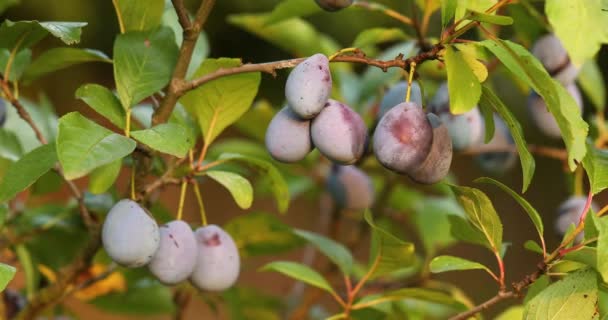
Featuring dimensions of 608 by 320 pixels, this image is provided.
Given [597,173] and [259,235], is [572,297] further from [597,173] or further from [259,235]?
[259,235]

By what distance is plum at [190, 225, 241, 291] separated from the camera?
661 millimetres

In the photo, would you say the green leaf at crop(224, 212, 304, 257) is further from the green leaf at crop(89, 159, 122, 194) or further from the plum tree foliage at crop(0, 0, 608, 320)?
the green leaf at crop(89, 159, 122, 194)

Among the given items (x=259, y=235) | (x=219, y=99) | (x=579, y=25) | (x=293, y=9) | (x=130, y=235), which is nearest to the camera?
(x=579, y=25)

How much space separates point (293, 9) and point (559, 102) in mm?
355

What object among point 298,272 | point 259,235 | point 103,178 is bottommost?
point 259,235

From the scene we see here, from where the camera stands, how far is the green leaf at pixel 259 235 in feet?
3.05

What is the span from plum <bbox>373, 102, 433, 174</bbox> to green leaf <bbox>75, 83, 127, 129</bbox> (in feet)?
0.62

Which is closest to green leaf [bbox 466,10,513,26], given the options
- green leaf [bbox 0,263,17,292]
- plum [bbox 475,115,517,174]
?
green leaf [bbox 0,263,17,292]

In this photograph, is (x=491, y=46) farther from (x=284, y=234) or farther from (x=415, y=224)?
(x=415, y=224)

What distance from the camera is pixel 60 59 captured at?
0.71m

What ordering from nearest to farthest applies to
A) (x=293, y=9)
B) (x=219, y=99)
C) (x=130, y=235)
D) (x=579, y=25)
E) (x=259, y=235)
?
(x=579, y=25), (x=130, y=235), (x=219, y=99), (x=293, y=9), (x=259, y=235)

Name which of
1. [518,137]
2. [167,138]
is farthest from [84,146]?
[518,137]

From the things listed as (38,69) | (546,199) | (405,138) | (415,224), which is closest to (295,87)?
(405,138)

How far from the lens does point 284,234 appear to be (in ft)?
3.18
